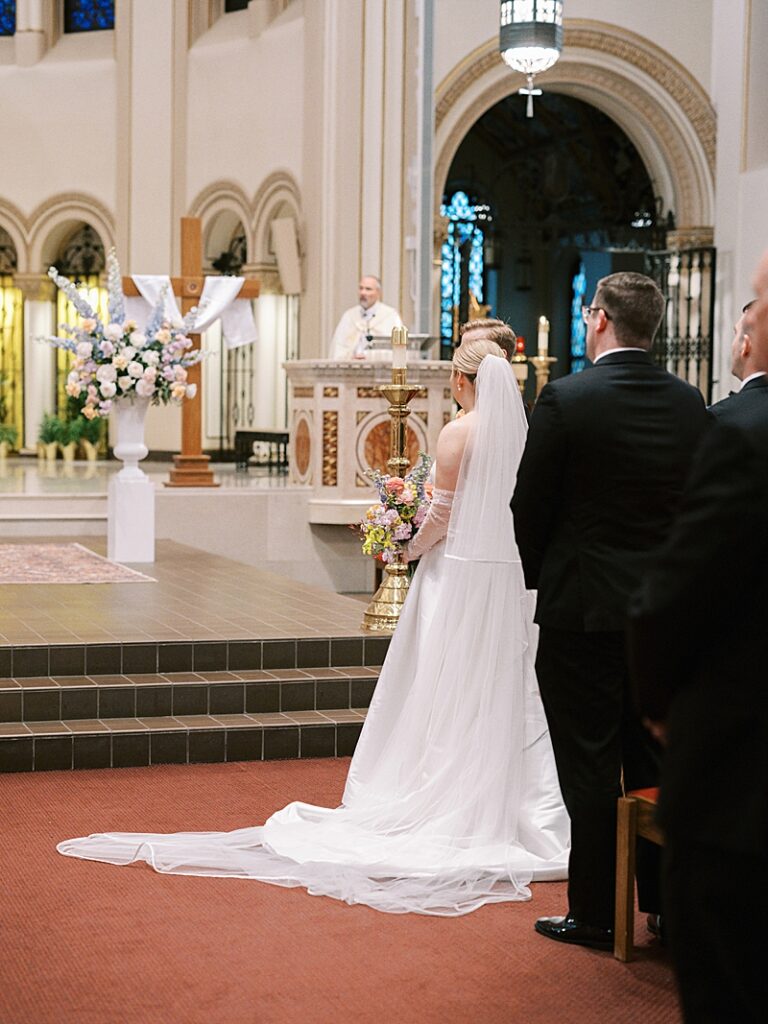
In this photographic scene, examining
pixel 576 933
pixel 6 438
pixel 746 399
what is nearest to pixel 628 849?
pixel 576 933

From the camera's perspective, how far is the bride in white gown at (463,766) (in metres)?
4.63

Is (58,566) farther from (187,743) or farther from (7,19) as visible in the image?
(7,19)

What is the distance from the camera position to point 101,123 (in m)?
19.2

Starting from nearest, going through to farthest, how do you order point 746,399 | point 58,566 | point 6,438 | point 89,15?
1. point 746,399
2. point 58,566
3. point 6,438
4. point 89,15

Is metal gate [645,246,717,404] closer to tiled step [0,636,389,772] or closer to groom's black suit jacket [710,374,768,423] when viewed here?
tiled step [0,636,389,772]

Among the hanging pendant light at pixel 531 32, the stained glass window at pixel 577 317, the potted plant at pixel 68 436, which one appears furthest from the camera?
the stained glass window at pixel 577 317

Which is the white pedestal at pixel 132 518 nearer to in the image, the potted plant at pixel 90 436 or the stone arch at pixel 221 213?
the stone arch at pixel 221 213

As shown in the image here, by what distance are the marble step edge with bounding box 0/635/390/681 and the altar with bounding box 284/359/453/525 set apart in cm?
497

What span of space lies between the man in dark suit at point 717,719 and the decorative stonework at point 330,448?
399 inches

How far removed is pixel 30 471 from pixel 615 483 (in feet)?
44.5

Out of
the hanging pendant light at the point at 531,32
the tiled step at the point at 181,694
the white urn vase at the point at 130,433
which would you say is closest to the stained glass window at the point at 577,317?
the hanging pendant light at the point at 531,32

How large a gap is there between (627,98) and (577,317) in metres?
5.08

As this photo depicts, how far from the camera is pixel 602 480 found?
12.6 ft

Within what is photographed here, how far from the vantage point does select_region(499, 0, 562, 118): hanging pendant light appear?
11.3m
